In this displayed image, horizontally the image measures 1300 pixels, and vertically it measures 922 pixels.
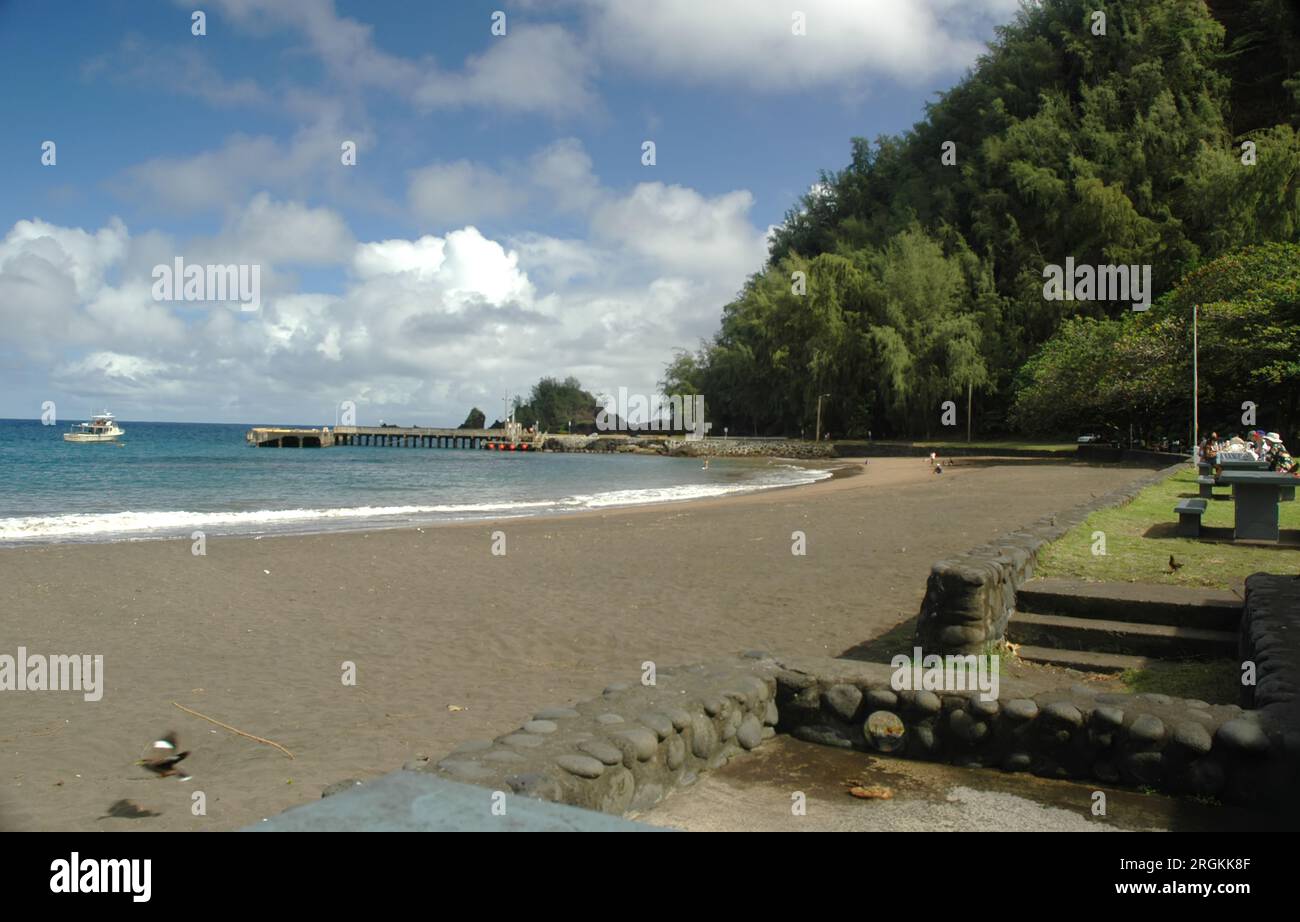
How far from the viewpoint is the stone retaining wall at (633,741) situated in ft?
12.9

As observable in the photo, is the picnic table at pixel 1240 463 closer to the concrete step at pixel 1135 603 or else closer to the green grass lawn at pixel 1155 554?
the green grass lawn at pixel 1155 554

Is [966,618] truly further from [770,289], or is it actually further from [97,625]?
[770,289]

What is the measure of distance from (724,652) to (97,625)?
23.5 ft

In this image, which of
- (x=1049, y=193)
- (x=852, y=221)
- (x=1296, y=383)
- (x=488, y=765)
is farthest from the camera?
(x=852, y=221)

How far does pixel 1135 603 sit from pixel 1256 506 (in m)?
5.10

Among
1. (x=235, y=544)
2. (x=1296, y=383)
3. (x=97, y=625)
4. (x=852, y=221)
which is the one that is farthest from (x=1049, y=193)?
(x=97, y=625)

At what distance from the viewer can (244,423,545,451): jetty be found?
327 feet

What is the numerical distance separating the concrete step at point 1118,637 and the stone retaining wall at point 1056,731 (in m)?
2.23

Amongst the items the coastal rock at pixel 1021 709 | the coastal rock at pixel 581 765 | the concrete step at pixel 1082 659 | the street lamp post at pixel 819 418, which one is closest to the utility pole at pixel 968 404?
the street lamp post at pixel 819 418

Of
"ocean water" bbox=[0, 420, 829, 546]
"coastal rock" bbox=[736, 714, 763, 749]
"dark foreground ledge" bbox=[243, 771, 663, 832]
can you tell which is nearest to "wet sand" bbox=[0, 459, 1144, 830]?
"coastal rock" bbox=[736, 714, 763, 749]

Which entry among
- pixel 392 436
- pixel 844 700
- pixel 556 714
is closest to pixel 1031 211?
pixel 844 700
